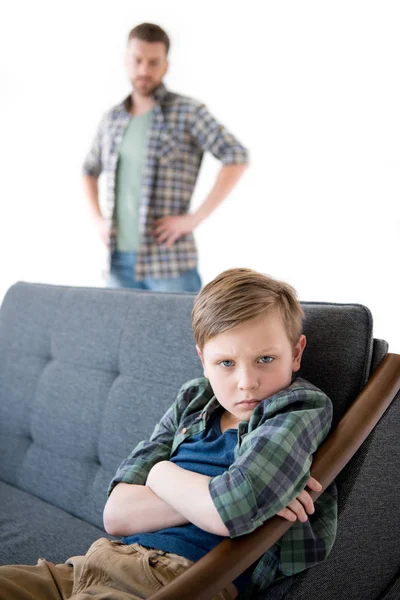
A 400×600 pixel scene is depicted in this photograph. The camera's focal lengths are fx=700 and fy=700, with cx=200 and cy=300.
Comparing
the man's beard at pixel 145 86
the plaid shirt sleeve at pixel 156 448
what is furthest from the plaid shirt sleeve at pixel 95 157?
the plaid shirt sleeve at pixel 156 448

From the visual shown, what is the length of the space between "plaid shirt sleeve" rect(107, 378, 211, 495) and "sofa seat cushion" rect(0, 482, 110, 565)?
1.09ft

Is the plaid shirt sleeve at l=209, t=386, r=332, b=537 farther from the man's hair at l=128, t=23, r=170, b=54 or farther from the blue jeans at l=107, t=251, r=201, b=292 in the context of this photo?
the man's hair at l=128, t=23, r=170, b=54

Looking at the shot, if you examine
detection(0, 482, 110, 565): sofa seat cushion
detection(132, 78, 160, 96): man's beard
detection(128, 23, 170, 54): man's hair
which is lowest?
detection(0, 482, 110, 565): sofa seat cushion

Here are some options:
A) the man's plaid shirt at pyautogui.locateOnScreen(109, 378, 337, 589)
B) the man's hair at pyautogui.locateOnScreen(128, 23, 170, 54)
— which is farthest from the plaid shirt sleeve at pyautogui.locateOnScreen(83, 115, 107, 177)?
the man's plaid shirt at pyautogui.locateOnScreen(109, 378, 337, 589)

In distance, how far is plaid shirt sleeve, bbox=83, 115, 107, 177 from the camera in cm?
298

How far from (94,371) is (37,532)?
0.45 meters

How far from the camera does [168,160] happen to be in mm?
2807

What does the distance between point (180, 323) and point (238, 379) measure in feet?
1.64

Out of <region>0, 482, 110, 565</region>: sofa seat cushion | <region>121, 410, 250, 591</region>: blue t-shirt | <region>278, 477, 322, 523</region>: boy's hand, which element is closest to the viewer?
<region>278, 477, 322, 523</region>: boy's hand

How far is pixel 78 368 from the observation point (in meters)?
1.97

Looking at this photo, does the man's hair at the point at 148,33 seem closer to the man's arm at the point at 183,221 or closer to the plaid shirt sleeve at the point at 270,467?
the man's arm at the point at 183,221

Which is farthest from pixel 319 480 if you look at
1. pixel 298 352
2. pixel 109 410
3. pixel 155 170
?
pixel 155 170

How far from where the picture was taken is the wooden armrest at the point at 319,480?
99 cm

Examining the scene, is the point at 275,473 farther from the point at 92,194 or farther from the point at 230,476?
the point at 92,194
